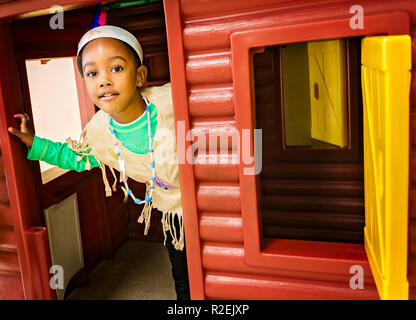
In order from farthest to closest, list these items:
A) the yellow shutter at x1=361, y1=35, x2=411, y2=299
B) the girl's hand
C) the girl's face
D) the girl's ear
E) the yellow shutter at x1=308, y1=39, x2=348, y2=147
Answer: the yellow shutter at x1=308, y1=39, x2=348, y2=147 → the girl's hand → the girl's ear → the girl's face → the yellow shutter at x1=361, y1=35, x2=411, y2=299

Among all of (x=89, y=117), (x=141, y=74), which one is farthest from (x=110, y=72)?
(x=89, y=117)

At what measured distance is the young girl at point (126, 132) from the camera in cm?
224

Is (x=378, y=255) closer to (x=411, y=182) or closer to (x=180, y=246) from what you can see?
(x=411, y=182)

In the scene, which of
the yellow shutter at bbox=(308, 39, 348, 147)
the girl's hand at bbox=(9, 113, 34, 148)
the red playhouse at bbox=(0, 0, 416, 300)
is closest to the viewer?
the red playhouse at bbox=(0, 0, 416, 300)

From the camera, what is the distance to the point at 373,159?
1.72 meters

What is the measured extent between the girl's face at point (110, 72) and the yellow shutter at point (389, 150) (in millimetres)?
1216

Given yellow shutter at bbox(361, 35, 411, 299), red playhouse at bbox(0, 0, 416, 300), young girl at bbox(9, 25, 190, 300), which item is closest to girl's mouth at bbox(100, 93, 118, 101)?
young girl at bbox(9, 25, 190, 300)

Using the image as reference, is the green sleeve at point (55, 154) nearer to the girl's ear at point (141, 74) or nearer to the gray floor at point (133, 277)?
the girl's ear at point (141, 74)

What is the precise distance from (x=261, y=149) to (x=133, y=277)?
7.06 feet

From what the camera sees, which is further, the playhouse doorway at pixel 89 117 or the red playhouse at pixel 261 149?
the playhouse doorway at pixel 89 117

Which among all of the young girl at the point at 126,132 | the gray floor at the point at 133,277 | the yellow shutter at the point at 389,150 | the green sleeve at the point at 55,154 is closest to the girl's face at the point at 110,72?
the young girl at the point at 126,132

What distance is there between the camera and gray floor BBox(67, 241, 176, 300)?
11.6 feet

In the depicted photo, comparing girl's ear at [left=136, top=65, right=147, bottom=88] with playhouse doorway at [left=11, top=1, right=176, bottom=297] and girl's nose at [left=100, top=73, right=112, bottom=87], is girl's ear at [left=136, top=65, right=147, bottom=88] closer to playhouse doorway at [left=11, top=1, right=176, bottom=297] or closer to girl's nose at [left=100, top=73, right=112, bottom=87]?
girl's nose at [left=100, top=73, right=112, bottom=87]
